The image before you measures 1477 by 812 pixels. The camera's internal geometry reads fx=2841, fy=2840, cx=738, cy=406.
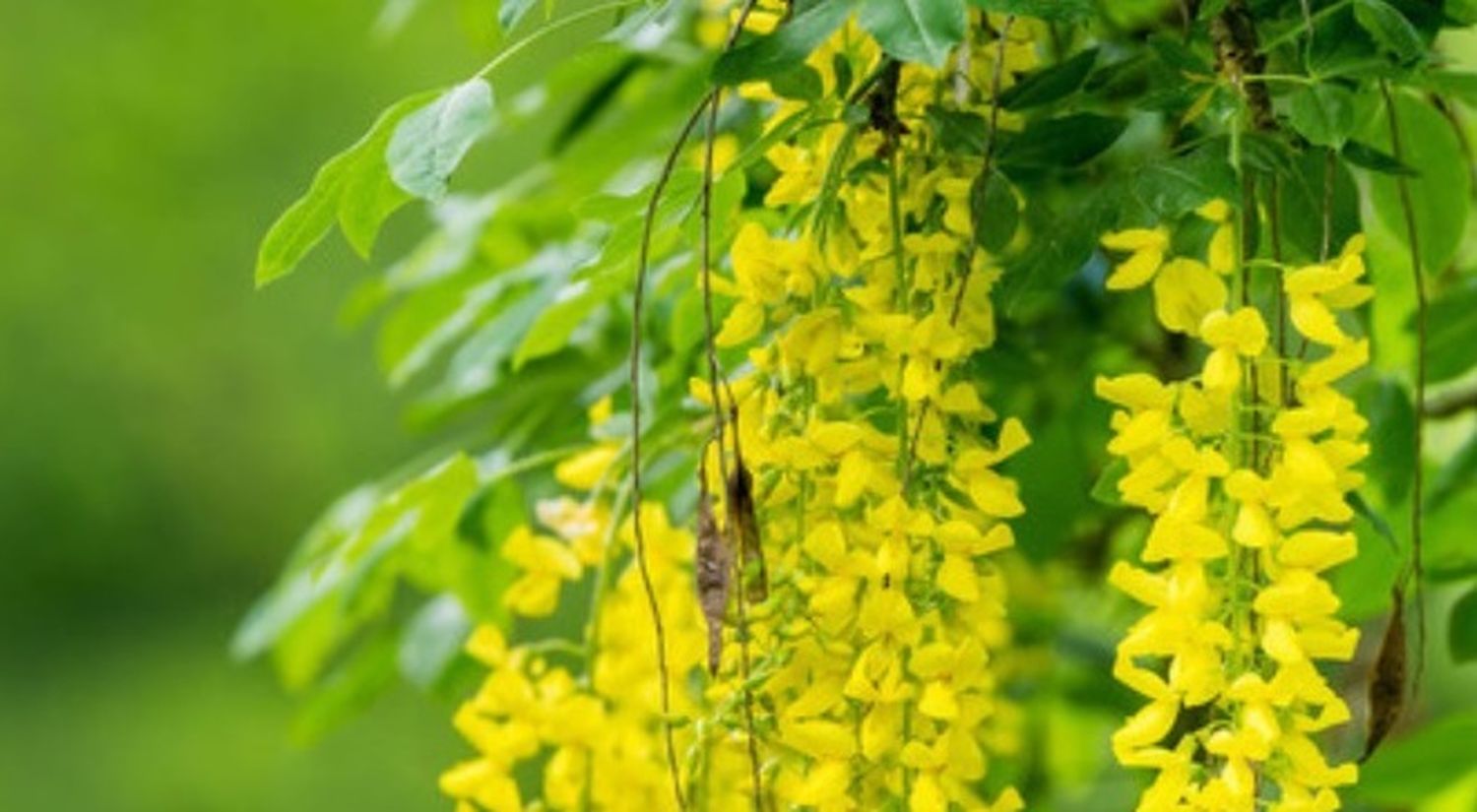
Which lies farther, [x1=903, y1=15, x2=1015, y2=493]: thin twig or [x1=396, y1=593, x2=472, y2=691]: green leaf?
[x1=396, y1=593, x2=472, y2=691]: green leaf

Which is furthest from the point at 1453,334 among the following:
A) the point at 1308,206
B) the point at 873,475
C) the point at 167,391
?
the point at 167,391

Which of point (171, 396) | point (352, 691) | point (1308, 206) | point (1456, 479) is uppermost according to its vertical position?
point (1308, 206)

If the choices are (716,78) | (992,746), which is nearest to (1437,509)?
(992,746)

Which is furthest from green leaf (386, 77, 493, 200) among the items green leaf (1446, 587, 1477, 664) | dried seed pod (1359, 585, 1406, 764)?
green leaf (1446, 587, 1477, 664)

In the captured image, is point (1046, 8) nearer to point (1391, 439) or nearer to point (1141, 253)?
point (1141, 253)

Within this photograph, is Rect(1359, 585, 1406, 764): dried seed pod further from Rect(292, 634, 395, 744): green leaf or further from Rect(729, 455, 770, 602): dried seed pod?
Rect(292, 634, 395, 744): green leaf

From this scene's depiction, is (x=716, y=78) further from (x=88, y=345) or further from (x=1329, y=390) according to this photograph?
(x=88, y=345)

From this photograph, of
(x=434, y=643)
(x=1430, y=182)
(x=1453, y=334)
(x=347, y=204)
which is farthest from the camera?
(x=434, y=643)
